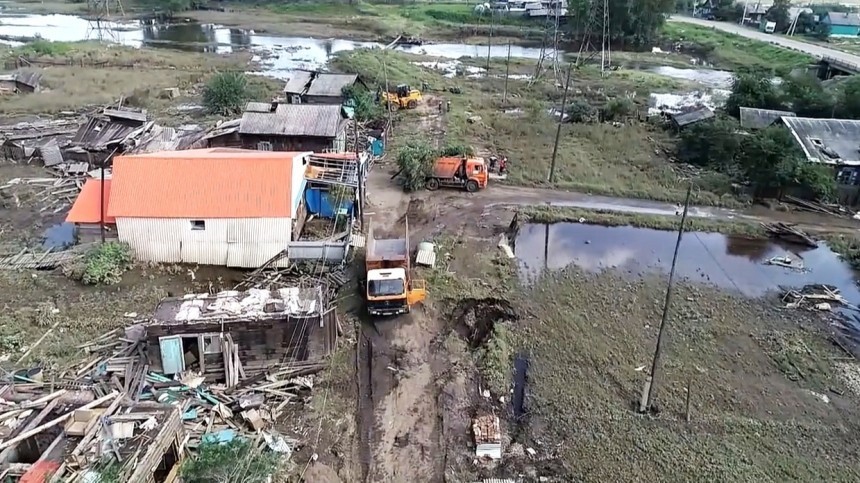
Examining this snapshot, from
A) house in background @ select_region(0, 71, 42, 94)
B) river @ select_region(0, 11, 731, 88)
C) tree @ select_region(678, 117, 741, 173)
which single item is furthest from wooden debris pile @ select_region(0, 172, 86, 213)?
tree @ select_region(678, 117, 741, 173)

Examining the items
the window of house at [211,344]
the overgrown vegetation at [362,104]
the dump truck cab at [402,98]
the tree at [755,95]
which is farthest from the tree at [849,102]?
the window of house at [211,344]

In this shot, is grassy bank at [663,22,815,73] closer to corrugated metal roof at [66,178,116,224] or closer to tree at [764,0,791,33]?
tree at [764,0,791,33]

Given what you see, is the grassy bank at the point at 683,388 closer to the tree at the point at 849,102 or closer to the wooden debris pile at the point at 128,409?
the wooden debris pile at the point at 128,409

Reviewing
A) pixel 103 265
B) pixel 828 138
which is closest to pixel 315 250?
pixel 103 265

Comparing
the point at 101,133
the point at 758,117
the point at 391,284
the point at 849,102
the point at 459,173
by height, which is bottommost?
the point at 391,284

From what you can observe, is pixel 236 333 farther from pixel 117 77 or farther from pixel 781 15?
pixel 781 15

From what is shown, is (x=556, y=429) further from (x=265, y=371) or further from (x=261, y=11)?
(x=261, y=11)
